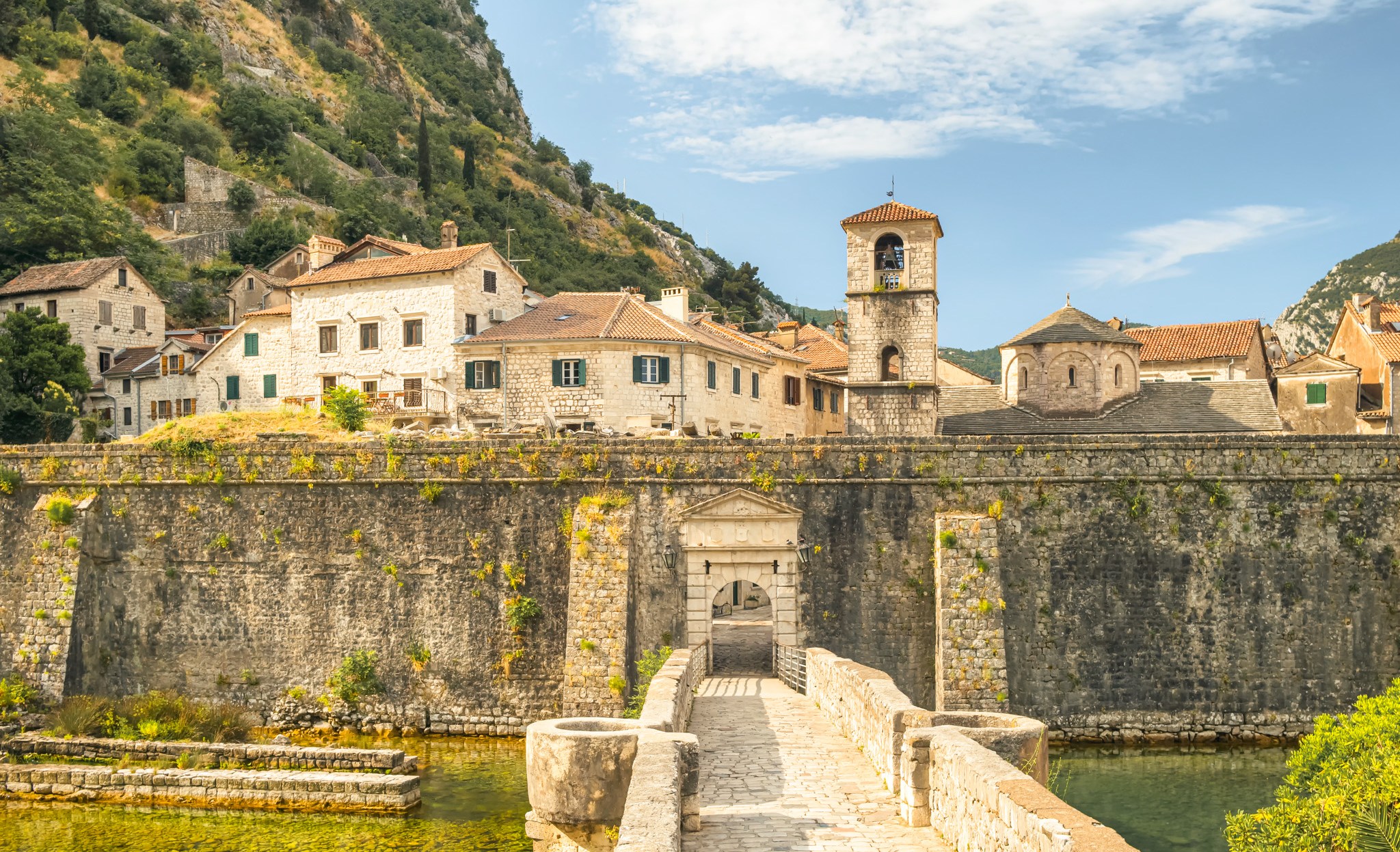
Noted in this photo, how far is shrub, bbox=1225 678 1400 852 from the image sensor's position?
11.0m

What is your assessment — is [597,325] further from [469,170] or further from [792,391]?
[469,170]

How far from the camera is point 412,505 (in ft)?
78.9

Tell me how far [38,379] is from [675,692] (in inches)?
1500

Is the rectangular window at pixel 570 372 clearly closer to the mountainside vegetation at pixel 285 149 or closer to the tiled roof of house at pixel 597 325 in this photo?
the tiled roof of house at pixel 597 325

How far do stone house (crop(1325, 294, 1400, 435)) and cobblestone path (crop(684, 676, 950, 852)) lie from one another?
1523 inches

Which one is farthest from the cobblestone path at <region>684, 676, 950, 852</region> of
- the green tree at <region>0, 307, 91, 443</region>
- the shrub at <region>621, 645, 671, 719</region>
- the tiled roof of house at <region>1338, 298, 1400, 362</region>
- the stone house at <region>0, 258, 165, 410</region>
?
the tiled roof of house at <region>1338, 298, 1400, 362</region>

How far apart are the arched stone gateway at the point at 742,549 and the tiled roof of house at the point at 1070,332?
16.5m

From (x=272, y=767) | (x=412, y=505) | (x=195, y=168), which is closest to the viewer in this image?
(x=272, y=767)

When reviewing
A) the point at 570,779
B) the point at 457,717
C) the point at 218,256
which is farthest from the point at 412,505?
the point at 218,256

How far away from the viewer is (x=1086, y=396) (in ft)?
116

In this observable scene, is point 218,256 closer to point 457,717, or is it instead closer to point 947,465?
point 457,717

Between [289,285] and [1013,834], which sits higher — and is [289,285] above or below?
above

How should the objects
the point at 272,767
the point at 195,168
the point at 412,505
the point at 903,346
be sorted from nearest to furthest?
the point at 272,767 → the point at 412,505 → the point at 903,346 → the point at 195,168

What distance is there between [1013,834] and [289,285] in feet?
130
